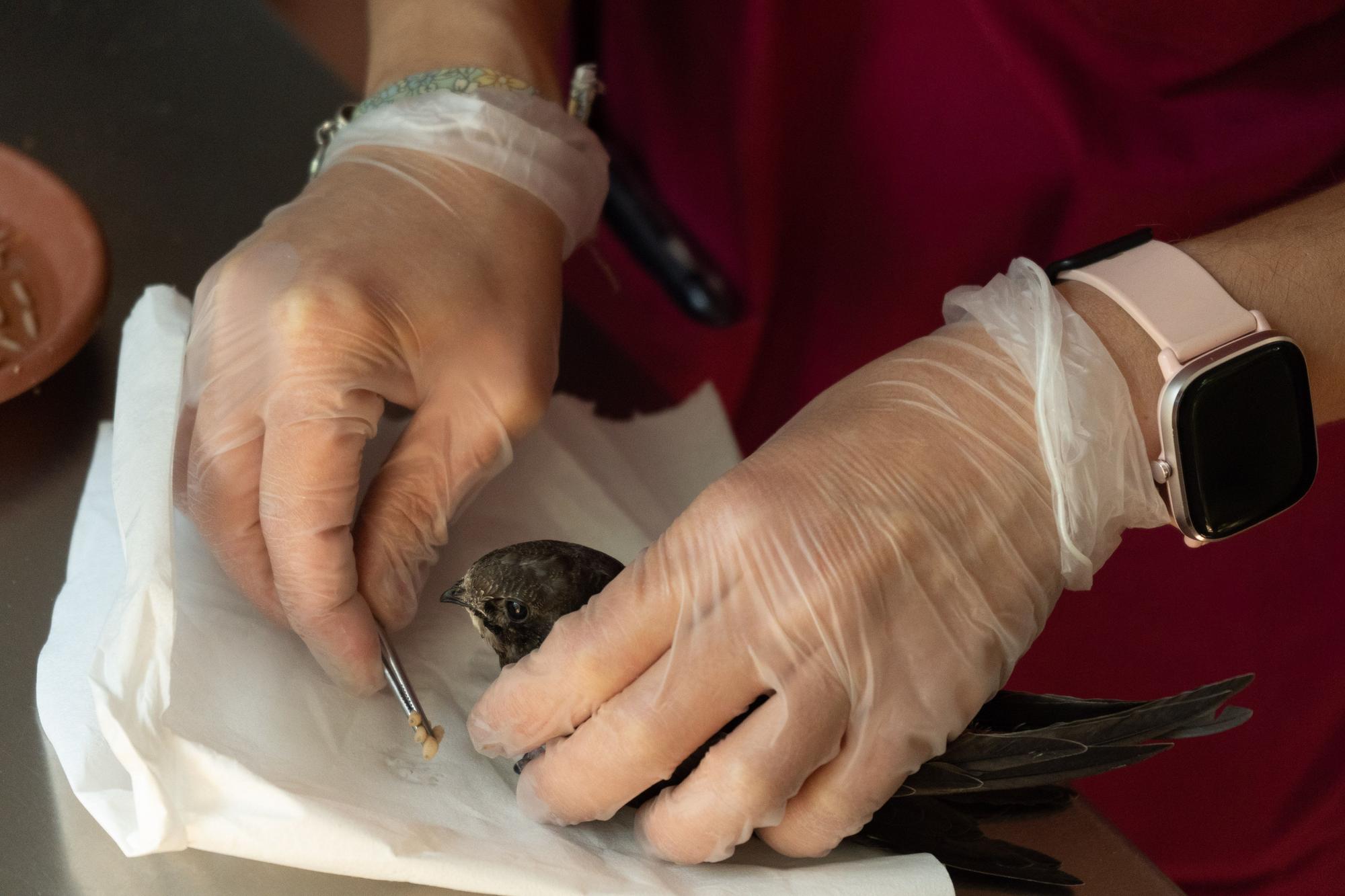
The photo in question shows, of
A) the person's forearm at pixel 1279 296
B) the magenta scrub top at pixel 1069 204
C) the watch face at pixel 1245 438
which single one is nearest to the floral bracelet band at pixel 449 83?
the magenta scrub top at pixel 1069 204

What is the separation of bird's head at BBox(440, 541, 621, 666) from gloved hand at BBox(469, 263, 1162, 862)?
0.07m

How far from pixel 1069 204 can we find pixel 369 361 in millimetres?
865

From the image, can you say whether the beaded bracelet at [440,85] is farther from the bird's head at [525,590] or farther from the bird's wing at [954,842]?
the bird's wing at [954,842]

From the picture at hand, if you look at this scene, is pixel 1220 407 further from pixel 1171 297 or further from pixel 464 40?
pixel 464 40

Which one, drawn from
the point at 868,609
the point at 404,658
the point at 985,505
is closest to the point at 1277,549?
the point at 985,505

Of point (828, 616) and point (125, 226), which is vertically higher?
point (125, 226)

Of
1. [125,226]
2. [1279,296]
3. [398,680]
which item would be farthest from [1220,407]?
[125,226]

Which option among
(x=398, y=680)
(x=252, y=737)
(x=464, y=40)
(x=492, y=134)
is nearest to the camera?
(x=252, y=737)

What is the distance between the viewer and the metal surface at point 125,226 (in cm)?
85

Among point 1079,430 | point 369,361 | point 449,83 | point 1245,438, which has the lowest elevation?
A: point 1245,438

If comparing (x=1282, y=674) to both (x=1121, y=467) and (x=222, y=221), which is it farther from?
(x=222, y=221)

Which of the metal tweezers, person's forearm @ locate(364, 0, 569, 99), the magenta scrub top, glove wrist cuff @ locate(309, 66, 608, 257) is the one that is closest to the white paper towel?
the metal tweezers

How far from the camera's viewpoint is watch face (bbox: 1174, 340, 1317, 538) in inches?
35.5

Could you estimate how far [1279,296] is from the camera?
0.98m
